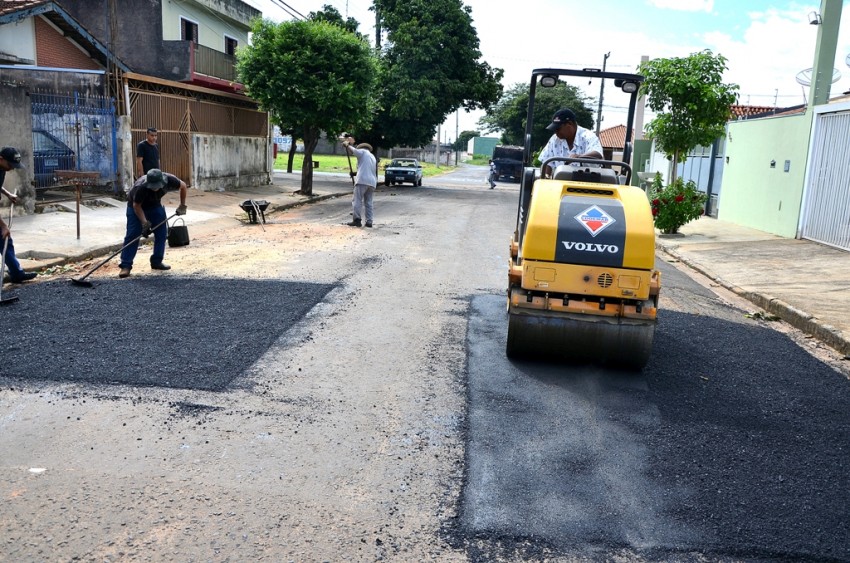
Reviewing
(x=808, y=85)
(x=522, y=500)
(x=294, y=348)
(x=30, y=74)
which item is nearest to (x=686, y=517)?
(x=522, y=500)

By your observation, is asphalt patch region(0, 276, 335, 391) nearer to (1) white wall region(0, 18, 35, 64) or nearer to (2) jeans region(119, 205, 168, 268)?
(2) jeans region(119, 205, 168, 268)

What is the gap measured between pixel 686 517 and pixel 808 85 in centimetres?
1423

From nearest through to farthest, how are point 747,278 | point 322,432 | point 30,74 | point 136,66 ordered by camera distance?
point 322,432 → point 747,278 → point 30,74 → point 136,66

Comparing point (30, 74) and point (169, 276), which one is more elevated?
point (30, 74)

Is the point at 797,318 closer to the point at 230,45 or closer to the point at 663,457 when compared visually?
the point at 663,457

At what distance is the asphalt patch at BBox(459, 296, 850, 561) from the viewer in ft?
11.5

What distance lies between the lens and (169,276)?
9.05 meters

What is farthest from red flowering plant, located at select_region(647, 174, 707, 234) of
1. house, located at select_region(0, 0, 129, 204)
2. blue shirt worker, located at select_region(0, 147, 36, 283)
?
blue shirt worker, located at select_region(0, 147, 36, 283)

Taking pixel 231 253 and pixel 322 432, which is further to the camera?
pixel 231 253

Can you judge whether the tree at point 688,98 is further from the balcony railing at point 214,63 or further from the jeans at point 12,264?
the balcony railing at point 214,63

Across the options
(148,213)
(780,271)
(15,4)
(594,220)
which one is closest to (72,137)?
(15,4)

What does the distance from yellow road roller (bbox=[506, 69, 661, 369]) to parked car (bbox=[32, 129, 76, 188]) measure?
12.0m

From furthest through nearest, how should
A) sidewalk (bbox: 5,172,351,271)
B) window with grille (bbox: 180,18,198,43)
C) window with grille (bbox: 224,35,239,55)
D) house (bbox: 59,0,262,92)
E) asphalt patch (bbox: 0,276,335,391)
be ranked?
window with grille (bbox: 224,35,239,55) < window with grille (bbox: 180,18,198,43) < house (bbox: 59,0,262,92) < sidewalk (bbox: 5,172,351,271) < asphalt patch (bbox: 0,276,335,391)

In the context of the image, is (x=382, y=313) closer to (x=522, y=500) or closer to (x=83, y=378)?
(x=83, y=378)
